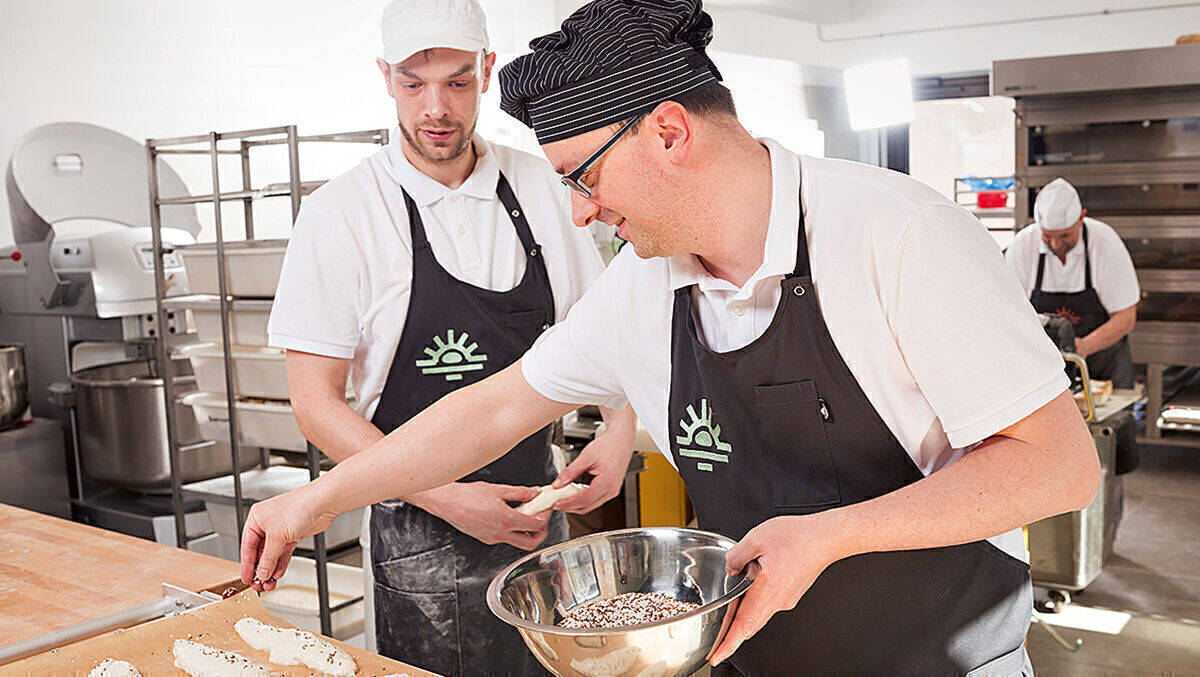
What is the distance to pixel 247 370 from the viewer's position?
301 centimetres

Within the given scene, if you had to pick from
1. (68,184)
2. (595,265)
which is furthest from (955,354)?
(68,184)

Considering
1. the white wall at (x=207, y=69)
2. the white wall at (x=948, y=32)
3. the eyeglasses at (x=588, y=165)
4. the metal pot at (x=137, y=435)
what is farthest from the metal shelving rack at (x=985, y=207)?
the eyeglasses at (x=588, y=165)

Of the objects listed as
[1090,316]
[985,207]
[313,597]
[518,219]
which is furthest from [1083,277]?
[313,597]

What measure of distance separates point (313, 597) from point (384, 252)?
167 centimetres

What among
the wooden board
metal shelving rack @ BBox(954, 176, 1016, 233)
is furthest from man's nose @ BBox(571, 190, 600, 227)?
metal shelving rack @ BBox(954, 176, 1016, 233)

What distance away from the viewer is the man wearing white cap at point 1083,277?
186 inches

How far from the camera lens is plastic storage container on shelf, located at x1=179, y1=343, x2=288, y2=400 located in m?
2.93

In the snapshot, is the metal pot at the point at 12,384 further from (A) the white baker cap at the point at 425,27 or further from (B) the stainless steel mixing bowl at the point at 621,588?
(B) the stainless steel mixing bowl at the point at 621,588

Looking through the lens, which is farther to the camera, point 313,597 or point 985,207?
point 985,207

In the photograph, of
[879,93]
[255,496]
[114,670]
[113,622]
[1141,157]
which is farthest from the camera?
[879,93]

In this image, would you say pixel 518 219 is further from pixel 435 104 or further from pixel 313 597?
pixel 313 597

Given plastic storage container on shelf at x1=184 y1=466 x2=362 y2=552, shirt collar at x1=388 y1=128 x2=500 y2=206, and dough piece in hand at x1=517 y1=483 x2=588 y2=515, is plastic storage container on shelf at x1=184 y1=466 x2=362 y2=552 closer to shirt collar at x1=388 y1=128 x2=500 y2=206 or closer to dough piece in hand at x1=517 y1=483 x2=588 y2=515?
dough piece in hand at x1=517 y1=483 x2=588 y2=515

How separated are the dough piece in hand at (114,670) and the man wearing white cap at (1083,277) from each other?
433cm

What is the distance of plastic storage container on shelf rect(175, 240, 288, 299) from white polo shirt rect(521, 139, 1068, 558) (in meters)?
1.72
